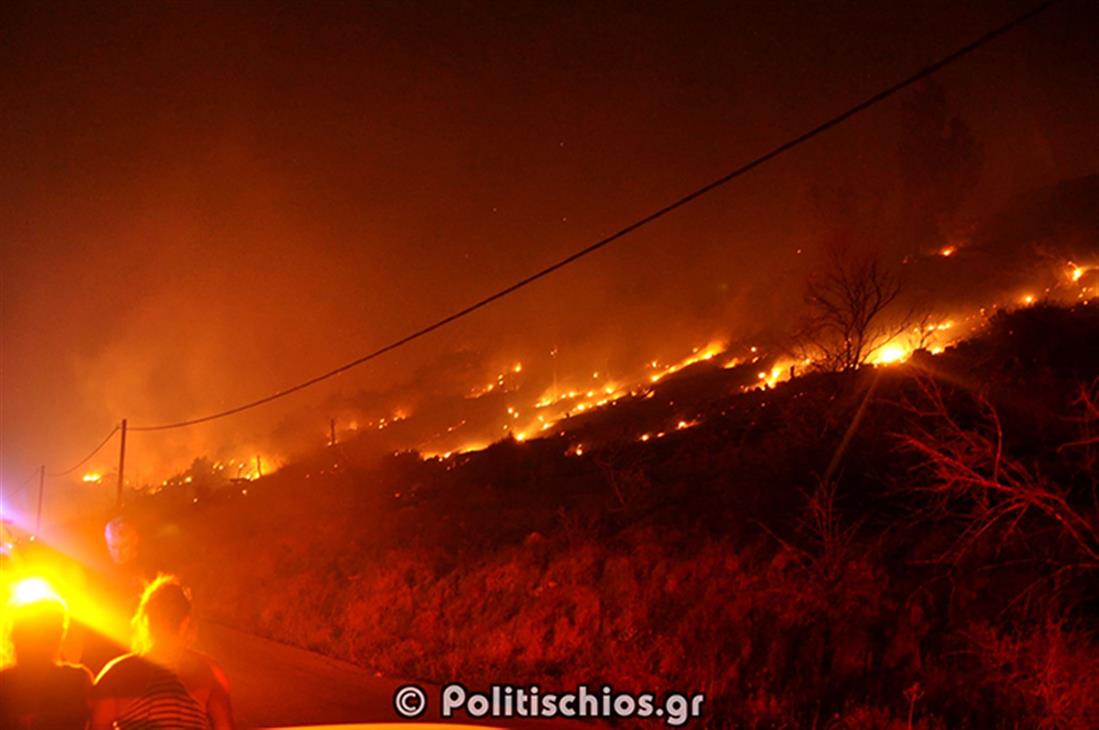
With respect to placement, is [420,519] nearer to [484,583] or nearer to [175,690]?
[484,583]

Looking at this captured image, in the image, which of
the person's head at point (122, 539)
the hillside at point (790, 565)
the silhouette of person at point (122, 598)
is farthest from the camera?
the person's head at point (122, 539)

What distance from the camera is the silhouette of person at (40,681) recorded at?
3.86 metres

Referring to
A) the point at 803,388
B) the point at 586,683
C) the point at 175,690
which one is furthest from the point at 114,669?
the point at 803,388

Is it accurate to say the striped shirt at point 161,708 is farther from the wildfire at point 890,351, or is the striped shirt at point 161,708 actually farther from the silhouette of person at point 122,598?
the wildfire at point 890,351

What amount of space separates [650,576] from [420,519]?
10.7 m

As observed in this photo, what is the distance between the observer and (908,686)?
880cm

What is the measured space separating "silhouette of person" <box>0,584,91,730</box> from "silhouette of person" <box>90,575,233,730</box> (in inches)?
9.1

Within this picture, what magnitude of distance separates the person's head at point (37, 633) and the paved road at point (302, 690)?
180 inches

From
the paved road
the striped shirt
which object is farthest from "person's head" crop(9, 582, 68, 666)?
the paved road

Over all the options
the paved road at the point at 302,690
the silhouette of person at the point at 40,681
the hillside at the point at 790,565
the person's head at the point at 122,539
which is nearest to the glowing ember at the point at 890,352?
the hillside at the point at 790,565

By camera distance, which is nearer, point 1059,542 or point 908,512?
point 1059,542

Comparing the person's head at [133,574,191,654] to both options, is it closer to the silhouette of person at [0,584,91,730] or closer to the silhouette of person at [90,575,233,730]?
the silhouette of person at [90,575,233,730]

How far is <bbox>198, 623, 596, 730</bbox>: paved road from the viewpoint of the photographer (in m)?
8.84


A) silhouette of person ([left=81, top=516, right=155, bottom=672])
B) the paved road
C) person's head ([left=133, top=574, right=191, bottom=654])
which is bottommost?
the paved road
